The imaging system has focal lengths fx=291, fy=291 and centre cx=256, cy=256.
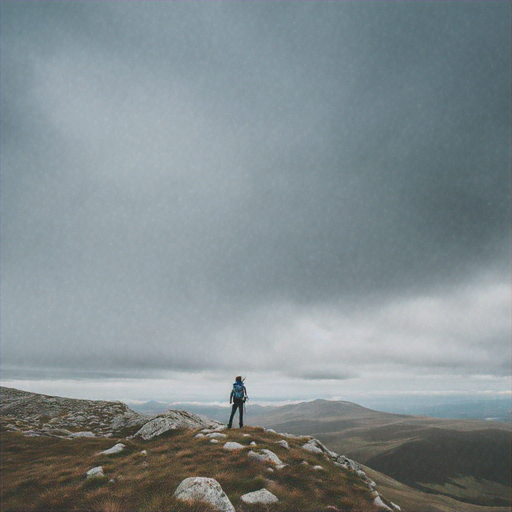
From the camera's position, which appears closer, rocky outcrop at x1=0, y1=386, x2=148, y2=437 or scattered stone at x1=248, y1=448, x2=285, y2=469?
scattered stone at x1=248, y1=448, x2=285, y2=469

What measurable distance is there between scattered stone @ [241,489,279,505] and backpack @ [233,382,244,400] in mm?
12770

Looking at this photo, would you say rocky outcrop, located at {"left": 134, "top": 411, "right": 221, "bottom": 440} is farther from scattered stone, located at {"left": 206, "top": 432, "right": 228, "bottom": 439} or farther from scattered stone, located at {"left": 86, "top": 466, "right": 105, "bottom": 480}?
scattered stone, located at {"left": 86, "top": 466, "right": 105, "bottom": 480}

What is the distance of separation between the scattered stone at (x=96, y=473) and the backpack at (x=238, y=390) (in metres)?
11.6

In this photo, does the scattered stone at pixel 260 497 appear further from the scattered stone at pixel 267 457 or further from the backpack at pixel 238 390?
the backpack at pixel 238 390

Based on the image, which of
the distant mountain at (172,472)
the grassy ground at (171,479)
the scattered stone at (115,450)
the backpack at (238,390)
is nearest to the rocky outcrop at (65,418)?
the distant mountain at (172,472)

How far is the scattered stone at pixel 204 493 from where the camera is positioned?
11.8 m

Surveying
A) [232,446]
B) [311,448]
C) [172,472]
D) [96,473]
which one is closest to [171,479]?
[172,472]

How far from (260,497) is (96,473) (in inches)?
391

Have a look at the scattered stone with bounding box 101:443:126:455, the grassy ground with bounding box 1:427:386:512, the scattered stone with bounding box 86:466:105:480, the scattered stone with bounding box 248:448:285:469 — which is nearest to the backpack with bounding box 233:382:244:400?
the grassy ground with bounding box 1:427:386:512

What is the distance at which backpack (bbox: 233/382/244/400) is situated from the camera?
26.2 m

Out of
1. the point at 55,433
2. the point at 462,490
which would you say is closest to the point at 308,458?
the point at 55,433

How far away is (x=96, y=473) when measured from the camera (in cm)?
1645

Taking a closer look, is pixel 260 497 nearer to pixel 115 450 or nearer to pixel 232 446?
pixel 232 446

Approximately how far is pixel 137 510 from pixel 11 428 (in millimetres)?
38842
